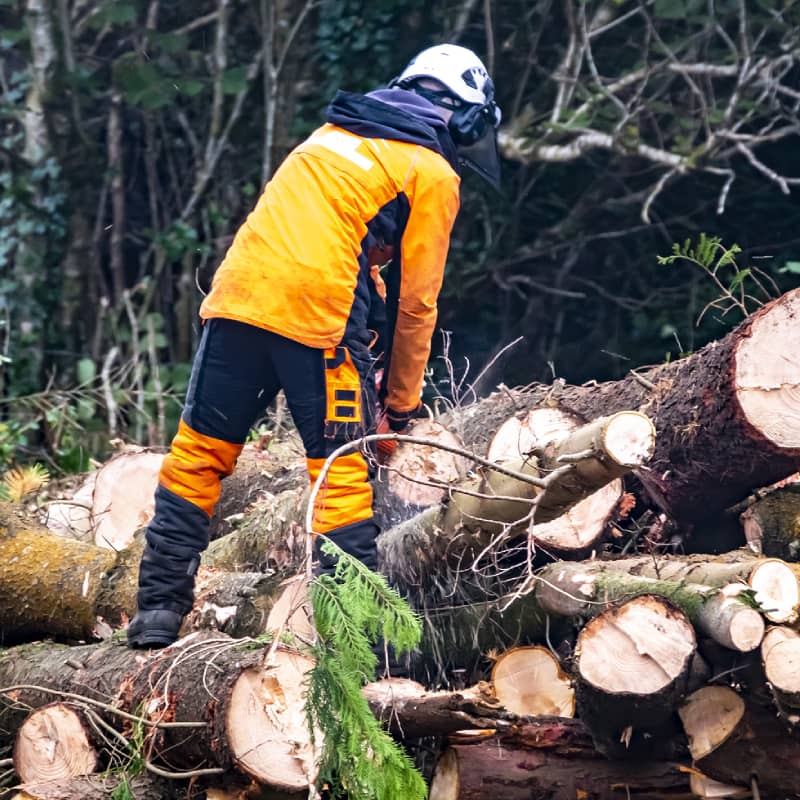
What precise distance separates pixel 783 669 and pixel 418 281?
5.39 ft

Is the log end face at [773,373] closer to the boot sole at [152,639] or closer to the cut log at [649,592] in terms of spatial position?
the cut log at [649,592]

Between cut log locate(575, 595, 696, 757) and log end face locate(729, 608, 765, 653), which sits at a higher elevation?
log end face locate(729, 608, 765, 653)

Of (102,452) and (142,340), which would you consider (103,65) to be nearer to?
(142,340)

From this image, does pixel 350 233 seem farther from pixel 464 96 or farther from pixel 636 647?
pixel 636 647

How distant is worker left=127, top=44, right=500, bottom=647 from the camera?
3.68m

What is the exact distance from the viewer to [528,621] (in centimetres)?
374

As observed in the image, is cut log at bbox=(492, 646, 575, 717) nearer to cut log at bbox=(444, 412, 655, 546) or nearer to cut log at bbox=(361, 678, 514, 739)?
cut log at bbox=(361, 678, 514, 739)

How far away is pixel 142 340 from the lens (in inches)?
362

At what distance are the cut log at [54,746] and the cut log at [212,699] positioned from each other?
81 millimetres

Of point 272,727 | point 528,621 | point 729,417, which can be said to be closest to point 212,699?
point 272,727

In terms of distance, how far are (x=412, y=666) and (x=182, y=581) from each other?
0.78 meters

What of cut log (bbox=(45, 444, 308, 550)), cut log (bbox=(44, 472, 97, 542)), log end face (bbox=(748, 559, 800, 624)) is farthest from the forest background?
log end face (bbox=(748, 559, 800, 624))

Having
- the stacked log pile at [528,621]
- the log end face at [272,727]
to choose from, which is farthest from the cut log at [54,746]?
the log end face at [272,727]

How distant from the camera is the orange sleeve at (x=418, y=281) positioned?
3.84 metres
